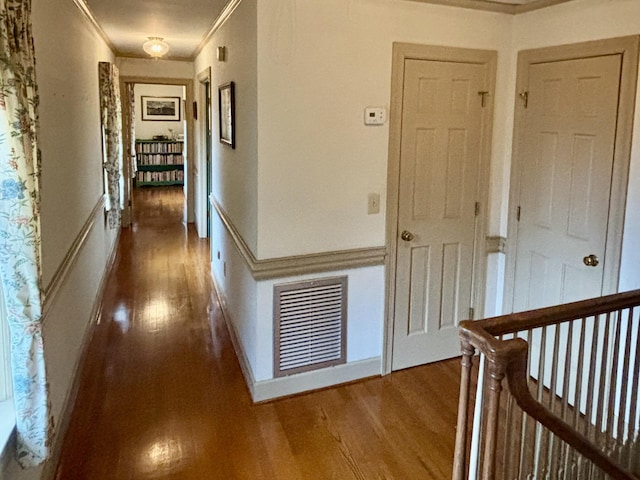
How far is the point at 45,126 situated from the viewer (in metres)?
2.63

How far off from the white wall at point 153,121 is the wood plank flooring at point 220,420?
880cm

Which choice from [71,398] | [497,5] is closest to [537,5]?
[497,5]

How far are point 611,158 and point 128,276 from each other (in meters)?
4.54

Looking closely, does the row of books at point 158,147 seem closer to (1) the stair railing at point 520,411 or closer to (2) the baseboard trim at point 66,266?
(2) the baseboard trim at point 66,266

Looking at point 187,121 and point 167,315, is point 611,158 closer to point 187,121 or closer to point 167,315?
point 167,315

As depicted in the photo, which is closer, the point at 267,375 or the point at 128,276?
the point at 267,375

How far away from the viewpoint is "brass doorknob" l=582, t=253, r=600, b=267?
2.92 meters

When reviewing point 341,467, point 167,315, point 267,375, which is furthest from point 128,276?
point 341,467

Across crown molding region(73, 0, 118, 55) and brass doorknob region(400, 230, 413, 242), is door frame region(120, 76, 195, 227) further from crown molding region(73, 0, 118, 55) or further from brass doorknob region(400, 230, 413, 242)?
brass doorknob region(400, 230, 413, 242)

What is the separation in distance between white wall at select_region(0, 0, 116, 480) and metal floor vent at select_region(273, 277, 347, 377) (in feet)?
3.83

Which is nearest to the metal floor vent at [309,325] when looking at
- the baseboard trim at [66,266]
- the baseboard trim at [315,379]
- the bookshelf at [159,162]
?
the baseboard trim at [315,379]

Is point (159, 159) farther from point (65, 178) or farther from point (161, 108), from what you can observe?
point (65, 178)

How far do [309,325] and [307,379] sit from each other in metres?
0.34

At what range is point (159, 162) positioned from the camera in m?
12.2
